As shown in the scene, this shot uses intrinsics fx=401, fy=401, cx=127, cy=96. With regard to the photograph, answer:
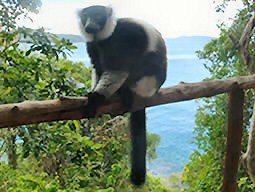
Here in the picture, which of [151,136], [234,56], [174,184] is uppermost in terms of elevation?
[234,56]

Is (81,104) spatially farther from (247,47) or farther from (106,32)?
(247,47)

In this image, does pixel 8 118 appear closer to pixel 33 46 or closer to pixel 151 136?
pixel 33 46

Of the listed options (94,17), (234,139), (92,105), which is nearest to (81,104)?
(92,105)

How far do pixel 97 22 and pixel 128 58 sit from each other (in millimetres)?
182

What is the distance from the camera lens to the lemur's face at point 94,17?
1.51 m

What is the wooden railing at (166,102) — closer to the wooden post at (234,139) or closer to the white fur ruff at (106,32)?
the wooden post at (234,139)

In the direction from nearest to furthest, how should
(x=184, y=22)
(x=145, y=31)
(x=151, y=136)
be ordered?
1. (x=145, y=31)
2. (x=184, y=22)
3. (x=151, y=136)

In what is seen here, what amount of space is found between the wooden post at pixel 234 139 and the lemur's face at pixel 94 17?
0.59 metres

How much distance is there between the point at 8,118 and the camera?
98cm

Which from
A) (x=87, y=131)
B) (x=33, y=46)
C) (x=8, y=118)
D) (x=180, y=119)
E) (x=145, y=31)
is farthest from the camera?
(x=180, y=119)

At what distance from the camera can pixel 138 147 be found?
1.51 meters

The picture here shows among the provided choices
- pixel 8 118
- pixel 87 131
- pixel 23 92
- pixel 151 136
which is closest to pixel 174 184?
pixel 151 136

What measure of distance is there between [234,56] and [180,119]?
0.66m

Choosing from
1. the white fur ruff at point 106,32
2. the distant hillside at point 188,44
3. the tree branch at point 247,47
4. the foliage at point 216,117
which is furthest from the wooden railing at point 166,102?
the distant hillside at point 188,44
